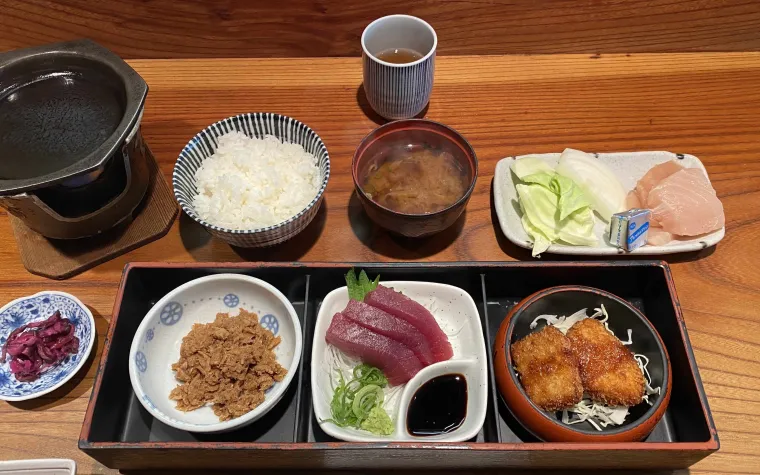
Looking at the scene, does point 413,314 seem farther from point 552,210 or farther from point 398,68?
point 398,68

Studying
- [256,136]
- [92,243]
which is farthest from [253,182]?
[92,243]

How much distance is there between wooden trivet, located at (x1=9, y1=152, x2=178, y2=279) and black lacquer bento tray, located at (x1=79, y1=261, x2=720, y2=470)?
27 centimetres

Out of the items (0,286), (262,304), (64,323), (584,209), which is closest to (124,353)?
(64,323)

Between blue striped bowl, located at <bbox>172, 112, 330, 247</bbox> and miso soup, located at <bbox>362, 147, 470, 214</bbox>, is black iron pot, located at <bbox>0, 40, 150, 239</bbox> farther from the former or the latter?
miso soup, located at <bbox>362, 147, 470, 214</bbox>

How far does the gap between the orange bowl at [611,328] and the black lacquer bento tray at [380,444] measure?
4 centimetres

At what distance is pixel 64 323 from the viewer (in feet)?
5.56

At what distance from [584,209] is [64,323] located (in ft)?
5.76

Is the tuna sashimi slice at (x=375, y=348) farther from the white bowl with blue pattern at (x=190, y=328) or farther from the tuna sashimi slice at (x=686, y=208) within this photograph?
the tuna sashimi slice at (x=686, y=208)

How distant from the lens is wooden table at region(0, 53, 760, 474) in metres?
1.64

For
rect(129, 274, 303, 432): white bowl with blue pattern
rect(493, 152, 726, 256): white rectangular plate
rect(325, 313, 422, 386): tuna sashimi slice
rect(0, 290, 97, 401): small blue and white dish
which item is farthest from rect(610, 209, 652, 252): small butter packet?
rect(0, 290, 97, 401): small blue and white dish

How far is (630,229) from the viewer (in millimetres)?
1784

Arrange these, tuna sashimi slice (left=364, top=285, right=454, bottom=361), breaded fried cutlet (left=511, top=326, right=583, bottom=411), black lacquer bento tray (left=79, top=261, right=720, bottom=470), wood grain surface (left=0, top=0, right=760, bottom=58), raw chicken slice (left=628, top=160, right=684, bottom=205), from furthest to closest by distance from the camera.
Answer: wood grain surface (left=0, top=0, right=760, bottom=58), raw chicken slice (left=628, top=160, right=684, bottom=205), tuna sashimi slice (left=364, top=285, right=454, bottom=361), breaded fried cutlet (left=511, top=326, right=583, bottom=411), black lacquer bento tray (left=79, top=261, right=720, bottom=470)

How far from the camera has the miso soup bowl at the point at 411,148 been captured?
174 centimetres

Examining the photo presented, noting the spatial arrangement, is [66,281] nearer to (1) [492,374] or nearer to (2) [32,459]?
(2) [32,459]
